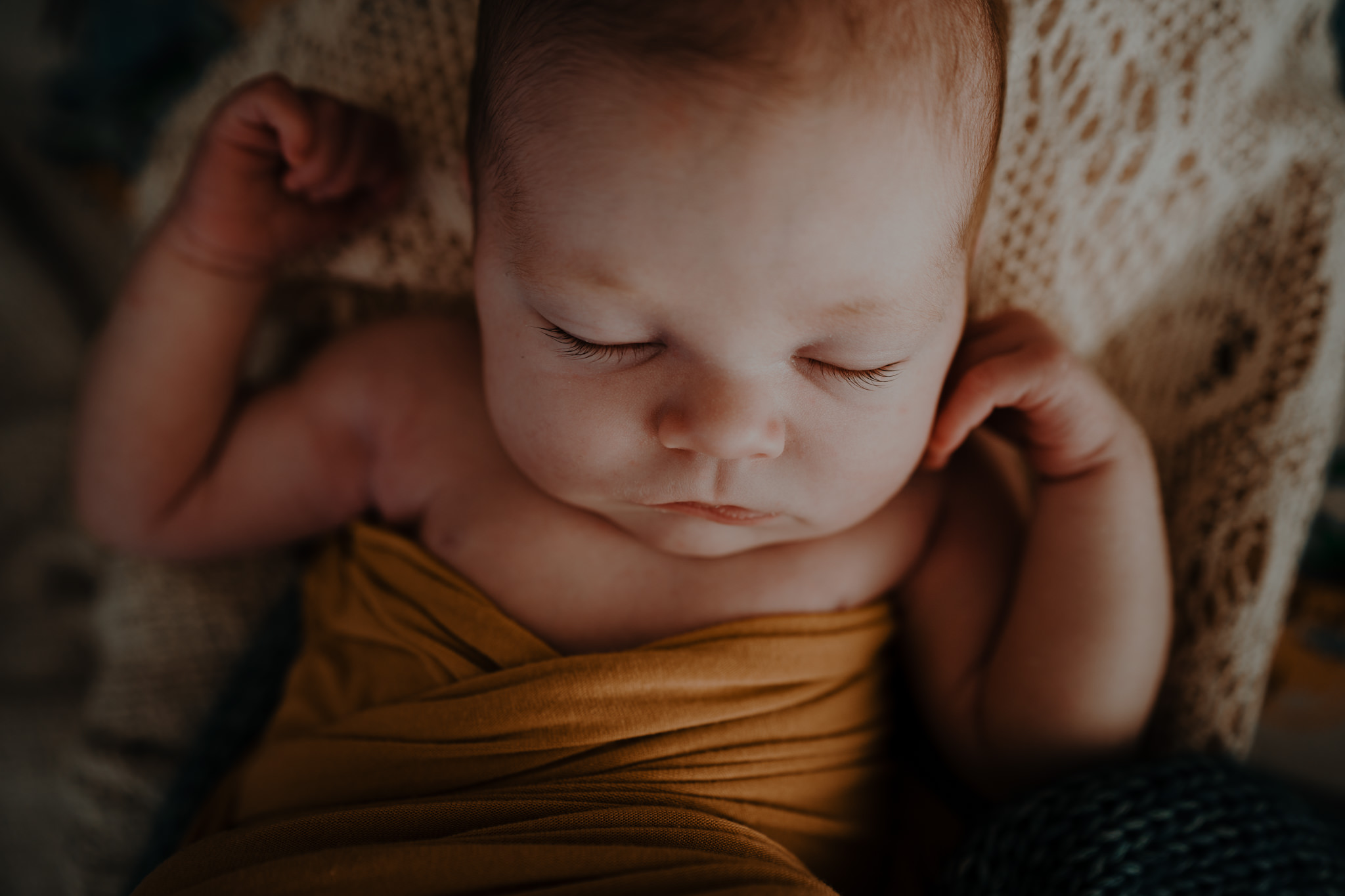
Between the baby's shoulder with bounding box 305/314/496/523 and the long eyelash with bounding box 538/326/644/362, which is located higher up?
the long eyelash with bounding box 538/326/644/362

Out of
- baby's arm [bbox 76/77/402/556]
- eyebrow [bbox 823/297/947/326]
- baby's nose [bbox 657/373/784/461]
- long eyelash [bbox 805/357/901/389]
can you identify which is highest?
eyebrow [bbox 823/297/947/326]

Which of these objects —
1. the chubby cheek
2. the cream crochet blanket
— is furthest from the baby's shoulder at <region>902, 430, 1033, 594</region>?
the chubby cheek

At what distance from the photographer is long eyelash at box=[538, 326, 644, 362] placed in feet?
2.00

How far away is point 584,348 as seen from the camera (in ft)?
2.03

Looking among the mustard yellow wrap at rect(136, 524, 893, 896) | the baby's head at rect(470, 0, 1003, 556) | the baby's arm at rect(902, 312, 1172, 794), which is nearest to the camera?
the baby's head at rect(470, 0, 1003, 556)

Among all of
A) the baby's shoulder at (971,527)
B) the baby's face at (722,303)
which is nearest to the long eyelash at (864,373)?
the baby's face at (722,303)

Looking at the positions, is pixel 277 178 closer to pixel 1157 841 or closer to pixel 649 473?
pixel 649 473

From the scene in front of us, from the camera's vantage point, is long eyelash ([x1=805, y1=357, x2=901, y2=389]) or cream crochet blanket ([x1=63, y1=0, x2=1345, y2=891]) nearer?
long eyelash ([x1=805, y1=357, x2=901, y2=389])

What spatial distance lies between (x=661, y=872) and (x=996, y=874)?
0.30 m

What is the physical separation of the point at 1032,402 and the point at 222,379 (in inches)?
33.2

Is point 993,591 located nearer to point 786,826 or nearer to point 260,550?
point 786,826

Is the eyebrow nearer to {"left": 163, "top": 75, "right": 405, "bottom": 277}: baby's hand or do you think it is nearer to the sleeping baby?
the sleeping baby

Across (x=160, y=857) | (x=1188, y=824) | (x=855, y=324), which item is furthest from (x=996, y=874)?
(x=160, y=857)

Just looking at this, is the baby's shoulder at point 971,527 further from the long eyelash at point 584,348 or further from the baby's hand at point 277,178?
the baby's hand at point 277,178
